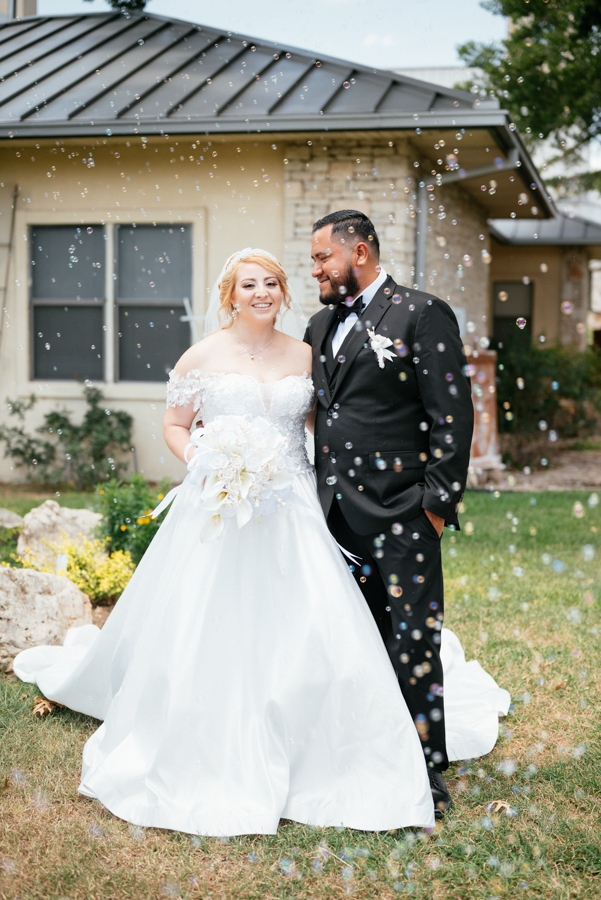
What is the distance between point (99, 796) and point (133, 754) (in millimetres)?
187

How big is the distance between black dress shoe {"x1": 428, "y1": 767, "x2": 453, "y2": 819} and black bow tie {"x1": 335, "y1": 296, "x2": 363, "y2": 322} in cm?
181

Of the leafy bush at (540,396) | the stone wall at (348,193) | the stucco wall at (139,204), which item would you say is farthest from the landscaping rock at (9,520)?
the leafy bush at (540,396)

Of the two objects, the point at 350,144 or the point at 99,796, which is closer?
the point at 99,796

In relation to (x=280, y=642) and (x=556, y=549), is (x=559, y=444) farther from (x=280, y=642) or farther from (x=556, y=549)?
(x=280, y=642)

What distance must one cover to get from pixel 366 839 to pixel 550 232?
15.9 m

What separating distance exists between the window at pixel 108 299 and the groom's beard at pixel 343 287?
651cm

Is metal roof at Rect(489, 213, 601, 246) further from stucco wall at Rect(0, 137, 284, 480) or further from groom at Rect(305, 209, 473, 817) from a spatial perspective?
groom at Rect(305, 209, 473, 817)

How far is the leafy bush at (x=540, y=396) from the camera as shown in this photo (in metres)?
12.4

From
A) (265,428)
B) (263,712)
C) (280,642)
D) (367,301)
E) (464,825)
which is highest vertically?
(367,301)

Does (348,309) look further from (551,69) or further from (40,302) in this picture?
(551,69)

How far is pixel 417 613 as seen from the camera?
9.79ft

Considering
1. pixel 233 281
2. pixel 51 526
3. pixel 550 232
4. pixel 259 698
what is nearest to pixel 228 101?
pixel 51 526

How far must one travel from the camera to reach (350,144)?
8602 mm

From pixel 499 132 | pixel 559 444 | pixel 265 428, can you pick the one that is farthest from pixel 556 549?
pixel 559 444
